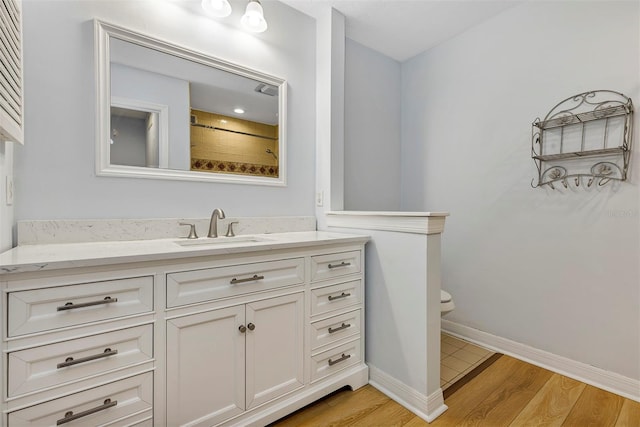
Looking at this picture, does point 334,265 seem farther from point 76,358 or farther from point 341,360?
point 76,358

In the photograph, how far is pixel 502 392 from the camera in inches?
65.2

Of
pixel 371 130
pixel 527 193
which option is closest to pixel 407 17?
pixel 371 130

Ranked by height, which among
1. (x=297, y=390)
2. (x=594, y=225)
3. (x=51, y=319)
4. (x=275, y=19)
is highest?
(x=275, y=19)

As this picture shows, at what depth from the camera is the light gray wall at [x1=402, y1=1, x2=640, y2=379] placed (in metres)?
1.65

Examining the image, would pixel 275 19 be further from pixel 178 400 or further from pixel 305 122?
pixel 178 400

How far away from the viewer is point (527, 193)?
6.58 ft

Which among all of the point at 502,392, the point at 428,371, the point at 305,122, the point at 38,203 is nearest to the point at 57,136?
the point at 38,203

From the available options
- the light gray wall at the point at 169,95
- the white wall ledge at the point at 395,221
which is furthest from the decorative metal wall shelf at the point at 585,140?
the light gray wall at the point at 169,95

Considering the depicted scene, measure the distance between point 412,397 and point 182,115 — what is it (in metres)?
1.98

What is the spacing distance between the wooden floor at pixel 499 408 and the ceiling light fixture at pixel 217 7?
220cm

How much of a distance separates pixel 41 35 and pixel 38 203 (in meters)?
0.75

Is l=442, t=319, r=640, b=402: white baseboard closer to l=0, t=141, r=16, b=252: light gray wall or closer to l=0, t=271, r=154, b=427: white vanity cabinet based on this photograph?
l=0, t=271, r=154, b=427: white vanity cabinet

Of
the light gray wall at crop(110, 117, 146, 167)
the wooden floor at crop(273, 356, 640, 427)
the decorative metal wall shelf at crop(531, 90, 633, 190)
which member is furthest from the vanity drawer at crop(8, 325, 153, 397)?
the decorative metal wall shelf at crop(531, 90, 633, 190)

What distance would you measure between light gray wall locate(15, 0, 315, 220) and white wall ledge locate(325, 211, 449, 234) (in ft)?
1.89
